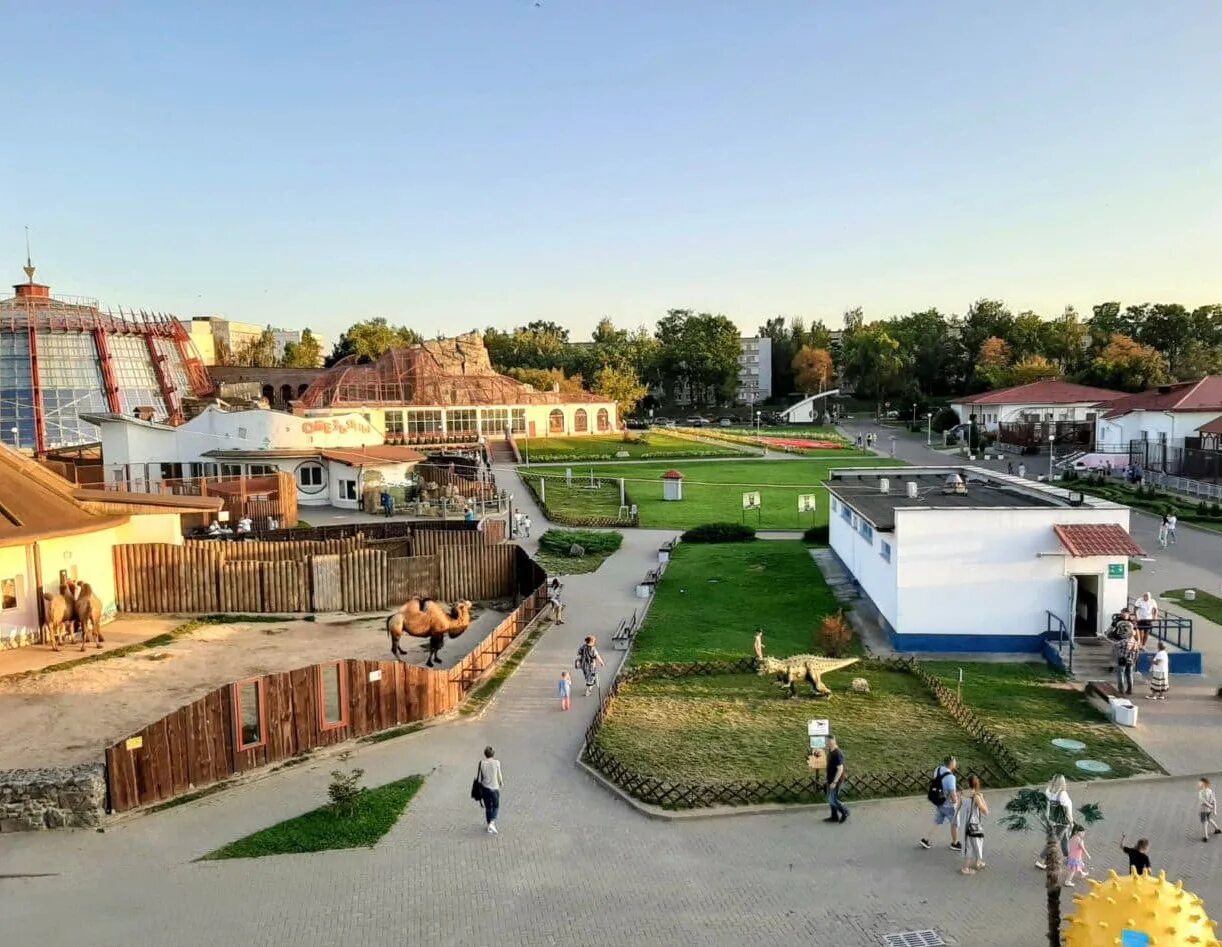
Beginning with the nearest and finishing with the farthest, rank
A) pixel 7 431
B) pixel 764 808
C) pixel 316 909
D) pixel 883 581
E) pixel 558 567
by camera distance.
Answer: pixel 316 909 < pixel 764 808 < pixel 883 581 < pixel 558 567 < pixel 7 431

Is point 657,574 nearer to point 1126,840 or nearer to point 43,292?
point 1126,840

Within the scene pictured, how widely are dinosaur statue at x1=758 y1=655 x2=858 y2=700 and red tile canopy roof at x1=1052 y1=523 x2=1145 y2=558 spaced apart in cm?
628

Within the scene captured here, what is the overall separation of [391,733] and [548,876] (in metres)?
6.12

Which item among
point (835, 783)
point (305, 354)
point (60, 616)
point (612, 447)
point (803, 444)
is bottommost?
point (835, 783)

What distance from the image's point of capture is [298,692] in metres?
16.1

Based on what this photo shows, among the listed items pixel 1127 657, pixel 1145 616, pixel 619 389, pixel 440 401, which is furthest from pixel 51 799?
pixel 619 389

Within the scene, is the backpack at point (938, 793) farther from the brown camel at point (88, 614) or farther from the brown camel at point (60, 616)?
the brown camel at point (60, 616)

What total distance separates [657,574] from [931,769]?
1667 cm

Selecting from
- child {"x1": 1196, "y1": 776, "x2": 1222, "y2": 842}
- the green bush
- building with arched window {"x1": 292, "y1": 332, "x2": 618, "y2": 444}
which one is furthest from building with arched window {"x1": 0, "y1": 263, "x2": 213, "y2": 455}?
child {"x1": 1196, "y1": 776, "x2": 1222, "y2": 842}

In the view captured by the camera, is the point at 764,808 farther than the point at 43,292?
No

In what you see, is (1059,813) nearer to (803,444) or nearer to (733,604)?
(733,604)

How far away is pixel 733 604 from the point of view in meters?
27.8

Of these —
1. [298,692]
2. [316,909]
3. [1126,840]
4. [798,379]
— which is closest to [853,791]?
[1126,840]

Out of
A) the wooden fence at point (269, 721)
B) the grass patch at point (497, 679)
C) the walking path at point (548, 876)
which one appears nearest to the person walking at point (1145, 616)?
the walking path at point (548, 876)
